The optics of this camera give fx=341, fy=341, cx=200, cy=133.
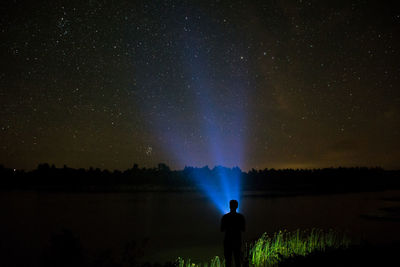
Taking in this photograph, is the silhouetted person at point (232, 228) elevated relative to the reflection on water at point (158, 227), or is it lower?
elevated

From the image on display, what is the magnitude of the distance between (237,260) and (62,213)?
3921cm

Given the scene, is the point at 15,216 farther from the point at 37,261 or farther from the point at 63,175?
the point at 63,175

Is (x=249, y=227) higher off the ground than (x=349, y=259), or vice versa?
(x=349, y=259)

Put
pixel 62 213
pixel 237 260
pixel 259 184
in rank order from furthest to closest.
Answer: pixel 259 184 < pixel 62 213 < pixel 237 260

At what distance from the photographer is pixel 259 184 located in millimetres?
119625

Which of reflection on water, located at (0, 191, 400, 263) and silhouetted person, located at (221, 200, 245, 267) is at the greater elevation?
silhouetted person, located at (221, 200, 245, 267)

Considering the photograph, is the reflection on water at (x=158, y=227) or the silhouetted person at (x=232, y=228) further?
the reflection on water at (x=158, y=227)

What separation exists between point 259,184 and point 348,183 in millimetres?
28708

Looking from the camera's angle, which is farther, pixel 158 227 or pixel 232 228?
pixel 158 227

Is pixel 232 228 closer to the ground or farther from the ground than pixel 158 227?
farther from the ground

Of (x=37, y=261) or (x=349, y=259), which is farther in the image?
(x=37, y=261)

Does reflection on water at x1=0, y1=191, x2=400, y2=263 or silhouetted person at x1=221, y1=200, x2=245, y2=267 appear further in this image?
reflection on water at x1=0, y1=191, x2=400, y2=263

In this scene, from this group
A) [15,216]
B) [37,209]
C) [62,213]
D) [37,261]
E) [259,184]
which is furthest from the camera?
[259,184]

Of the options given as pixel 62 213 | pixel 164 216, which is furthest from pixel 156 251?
pixel 62 213
